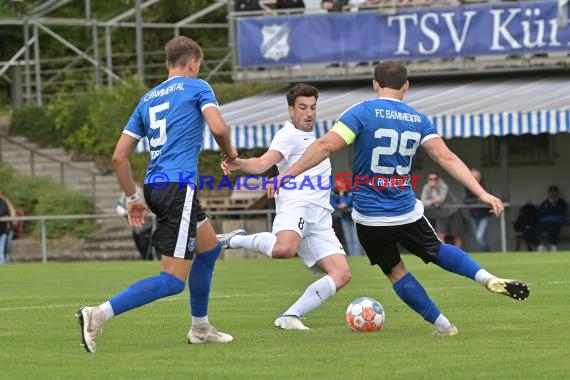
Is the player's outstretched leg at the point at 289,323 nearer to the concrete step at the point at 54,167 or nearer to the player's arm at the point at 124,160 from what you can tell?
the player's arm at the point at 124,160

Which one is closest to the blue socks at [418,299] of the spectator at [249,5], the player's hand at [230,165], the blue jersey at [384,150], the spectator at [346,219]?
the blue jersey at [384,150]

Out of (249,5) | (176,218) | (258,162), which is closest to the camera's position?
(176,218)

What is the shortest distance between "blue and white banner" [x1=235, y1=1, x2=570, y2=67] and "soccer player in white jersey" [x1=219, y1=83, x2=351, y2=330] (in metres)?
17.6

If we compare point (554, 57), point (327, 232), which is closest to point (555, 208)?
point (554, 57)

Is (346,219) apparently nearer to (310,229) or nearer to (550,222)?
(550,222)

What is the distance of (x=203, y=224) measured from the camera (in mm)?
10258

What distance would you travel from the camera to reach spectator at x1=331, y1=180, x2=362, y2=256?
27177mm

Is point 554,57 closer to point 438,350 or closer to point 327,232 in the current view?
point 327,232

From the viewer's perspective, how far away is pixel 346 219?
27.4 m

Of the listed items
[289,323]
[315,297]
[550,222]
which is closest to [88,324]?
[289,323]

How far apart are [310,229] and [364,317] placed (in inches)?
55.1

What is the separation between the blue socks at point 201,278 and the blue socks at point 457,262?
5.30 feet

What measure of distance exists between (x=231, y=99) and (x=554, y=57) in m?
8.34

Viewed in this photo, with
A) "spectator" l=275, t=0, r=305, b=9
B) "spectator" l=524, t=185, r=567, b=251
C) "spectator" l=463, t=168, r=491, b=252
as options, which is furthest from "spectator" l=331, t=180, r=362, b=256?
"spectator" l=275, t=0, r=305, b=9
